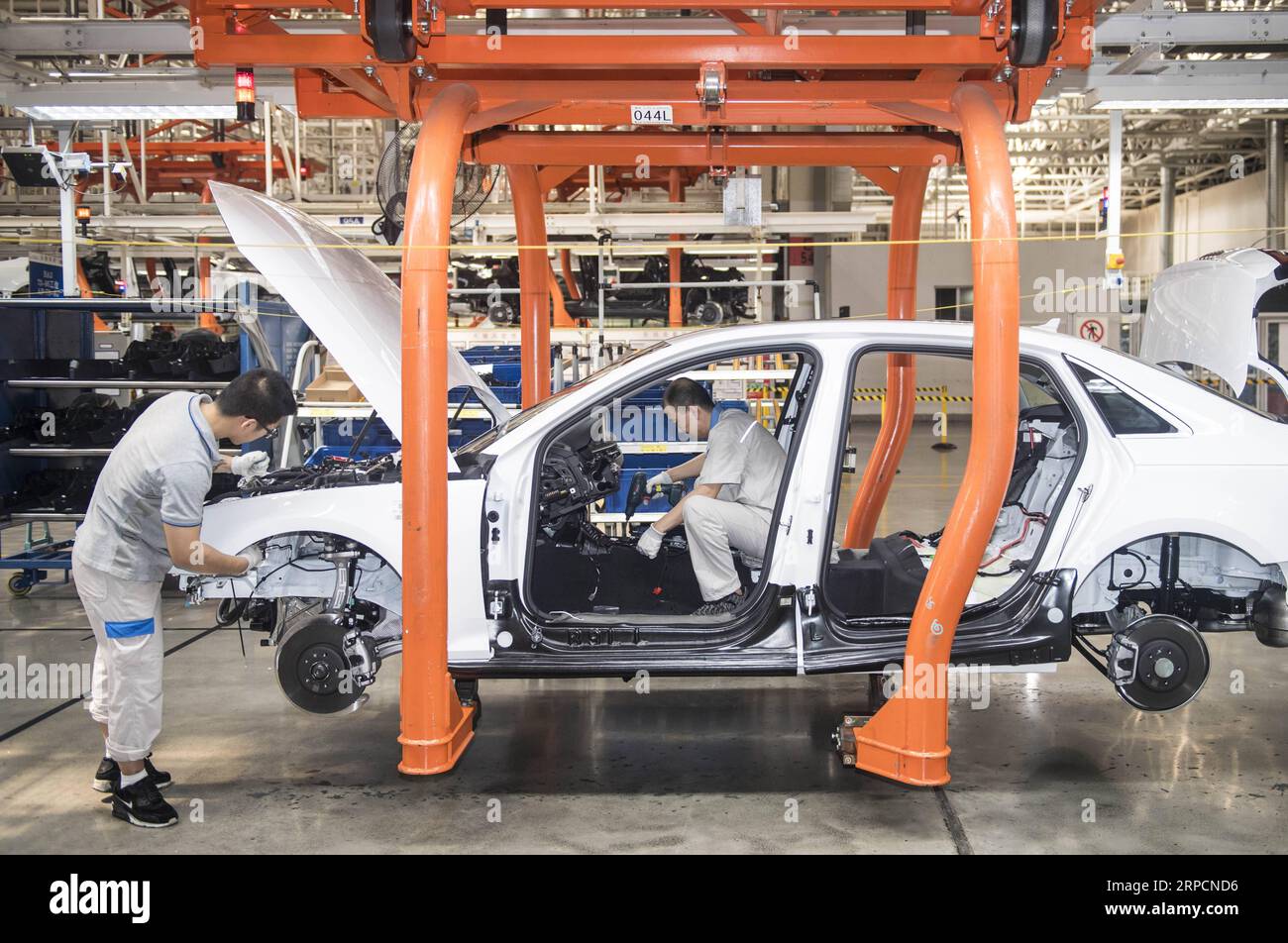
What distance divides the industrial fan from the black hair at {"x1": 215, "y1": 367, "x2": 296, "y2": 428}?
1.41m

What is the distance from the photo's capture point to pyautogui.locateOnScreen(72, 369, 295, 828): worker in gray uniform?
3688 mm

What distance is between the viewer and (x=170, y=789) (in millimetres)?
4031

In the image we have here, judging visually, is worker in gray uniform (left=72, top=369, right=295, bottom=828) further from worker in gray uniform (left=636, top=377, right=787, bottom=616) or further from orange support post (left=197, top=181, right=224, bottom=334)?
orange support post (left=197, top=181, right=224, bottom=334)

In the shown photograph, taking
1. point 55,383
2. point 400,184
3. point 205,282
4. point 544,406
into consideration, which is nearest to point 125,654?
point 544,406

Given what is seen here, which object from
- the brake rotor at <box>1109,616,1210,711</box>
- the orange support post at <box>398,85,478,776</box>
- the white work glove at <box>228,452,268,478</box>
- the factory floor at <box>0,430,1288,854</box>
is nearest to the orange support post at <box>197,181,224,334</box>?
the factory floor at <box>0,430,1288,854</box>

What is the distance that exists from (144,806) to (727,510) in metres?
2.39

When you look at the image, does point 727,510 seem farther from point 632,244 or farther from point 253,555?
point 632,244

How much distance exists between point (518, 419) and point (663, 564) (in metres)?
1.01

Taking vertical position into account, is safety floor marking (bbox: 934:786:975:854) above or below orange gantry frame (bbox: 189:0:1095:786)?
below

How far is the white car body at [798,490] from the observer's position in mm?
3980

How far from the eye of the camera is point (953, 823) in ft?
11.9

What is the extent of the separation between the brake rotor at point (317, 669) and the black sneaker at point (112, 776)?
528mm
